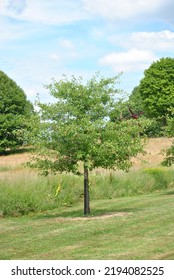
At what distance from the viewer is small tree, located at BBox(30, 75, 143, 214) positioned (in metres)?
17.0

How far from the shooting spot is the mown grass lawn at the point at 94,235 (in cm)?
1121

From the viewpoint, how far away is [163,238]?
1287cm

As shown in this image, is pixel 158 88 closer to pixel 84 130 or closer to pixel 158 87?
pixel 158 87

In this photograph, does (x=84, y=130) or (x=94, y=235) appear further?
(x=84, y=130)

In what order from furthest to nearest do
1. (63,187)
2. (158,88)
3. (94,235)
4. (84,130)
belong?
(158,88) → (63,187) → (84,130) → (94,235)

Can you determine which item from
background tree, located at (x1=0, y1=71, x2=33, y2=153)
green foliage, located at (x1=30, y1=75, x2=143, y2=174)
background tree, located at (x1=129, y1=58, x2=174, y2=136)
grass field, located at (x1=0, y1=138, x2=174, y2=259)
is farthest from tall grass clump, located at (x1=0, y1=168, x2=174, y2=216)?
background tree, located at (x1=129, y1=58, x2=174, y2=136)

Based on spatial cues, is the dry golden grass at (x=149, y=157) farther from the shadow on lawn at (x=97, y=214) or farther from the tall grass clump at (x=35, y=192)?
the shadow on lawn at (x=97, y=214)

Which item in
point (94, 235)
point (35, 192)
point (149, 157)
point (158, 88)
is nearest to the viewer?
point (94, 235)

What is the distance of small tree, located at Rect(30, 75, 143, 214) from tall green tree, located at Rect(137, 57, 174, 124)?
185ft

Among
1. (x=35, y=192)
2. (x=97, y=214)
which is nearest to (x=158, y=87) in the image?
(x=35, y=192)

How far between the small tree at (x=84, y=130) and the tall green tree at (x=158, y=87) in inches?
2224

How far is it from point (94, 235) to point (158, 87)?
63.4m

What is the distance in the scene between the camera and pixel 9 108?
64.1 meters

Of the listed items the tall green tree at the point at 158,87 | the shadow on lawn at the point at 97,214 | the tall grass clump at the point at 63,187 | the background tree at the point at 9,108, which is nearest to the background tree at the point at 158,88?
the tall green tree at the point at 158,87
